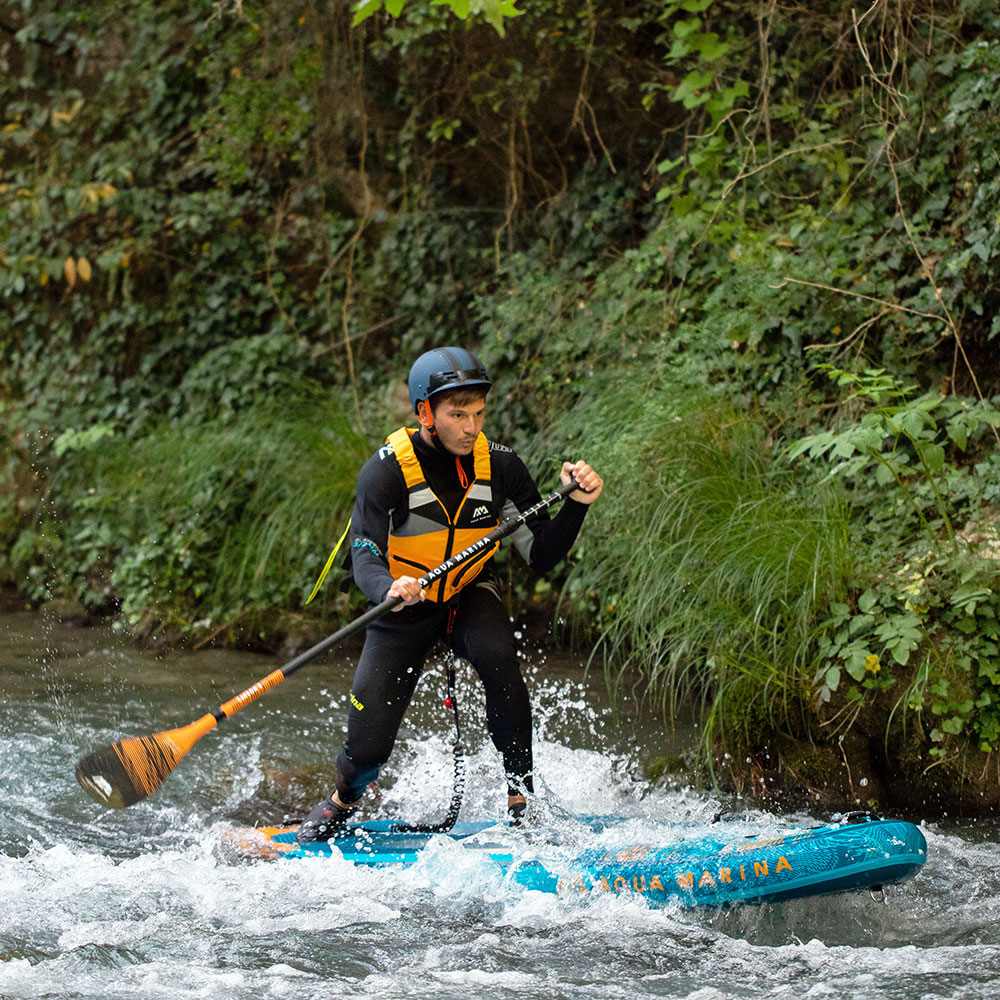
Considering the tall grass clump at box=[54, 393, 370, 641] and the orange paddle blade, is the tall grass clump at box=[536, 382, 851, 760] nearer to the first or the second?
the tall grass clump at box=[54, 393, 370, 641]

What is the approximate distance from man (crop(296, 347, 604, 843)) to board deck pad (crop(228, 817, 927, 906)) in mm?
223

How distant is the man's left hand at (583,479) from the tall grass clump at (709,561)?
1.11m

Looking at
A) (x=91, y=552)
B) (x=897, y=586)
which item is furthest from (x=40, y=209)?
(x=897, y=586)

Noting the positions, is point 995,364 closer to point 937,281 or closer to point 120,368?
point 937,281

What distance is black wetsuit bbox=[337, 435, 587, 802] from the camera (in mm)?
3672

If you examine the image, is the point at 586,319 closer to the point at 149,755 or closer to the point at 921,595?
the point at 921,595

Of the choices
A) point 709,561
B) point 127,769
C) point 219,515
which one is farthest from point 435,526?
point 219,515

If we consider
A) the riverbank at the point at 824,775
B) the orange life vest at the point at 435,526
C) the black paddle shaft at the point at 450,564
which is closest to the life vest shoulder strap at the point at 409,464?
the orange life vest at the point at 435,526

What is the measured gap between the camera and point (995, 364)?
5184mm

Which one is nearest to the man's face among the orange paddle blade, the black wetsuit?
the black wetsuit

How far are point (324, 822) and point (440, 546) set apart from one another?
1.07 meters

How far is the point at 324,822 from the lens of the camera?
3967mm

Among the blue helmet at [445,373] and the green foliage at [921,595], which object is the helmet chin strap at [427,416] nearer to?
the blue helmet at [445,373]

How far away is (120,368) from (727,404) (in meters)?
5.02
